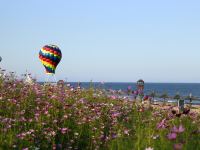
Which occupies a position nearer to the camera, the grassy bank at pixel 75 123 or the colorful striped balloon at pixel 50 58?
the grassy bank at pixel 75 123

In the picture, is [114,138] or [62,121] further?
[62,121]

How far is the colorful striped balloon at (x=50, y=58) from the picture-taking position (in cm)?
3434

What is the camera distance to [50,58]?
3450 cm

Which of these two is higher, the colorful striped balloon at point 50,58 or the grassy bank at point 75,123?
the colorful striped balloon at point 50,58

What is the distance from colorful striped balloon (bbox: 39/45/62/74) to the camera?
1352 inches

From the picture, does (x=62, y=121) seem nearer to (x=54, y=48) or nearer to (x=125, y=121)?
(x=125, y=121)

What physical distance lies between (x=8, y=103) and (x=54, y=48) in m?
23.5

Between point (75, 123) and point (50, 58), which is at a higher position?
point (50, 58)

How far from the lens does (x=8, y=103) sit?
11625 millimetres

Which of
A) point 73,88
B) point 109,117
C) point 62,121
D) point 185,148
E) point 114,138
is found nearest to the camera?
point 185,148

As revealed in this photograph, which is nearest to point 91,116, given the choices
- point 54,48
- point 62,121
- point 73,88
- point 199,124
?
point 62,121

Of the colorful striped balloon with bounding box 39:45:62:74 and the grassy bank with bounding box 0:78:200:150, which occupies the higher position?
the colorful striped balloon with bounding box 39:45:62:74

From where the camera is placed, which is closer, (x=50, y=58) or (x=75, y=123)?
(x=75, y=123)

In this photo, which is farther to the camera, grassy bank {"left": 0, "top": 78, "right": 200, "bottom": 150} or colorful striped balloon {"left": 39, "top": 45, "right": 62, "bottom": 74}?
colorful striped balloon {"left": 39, "top": 45, "right": 62, "bottom": 74}
